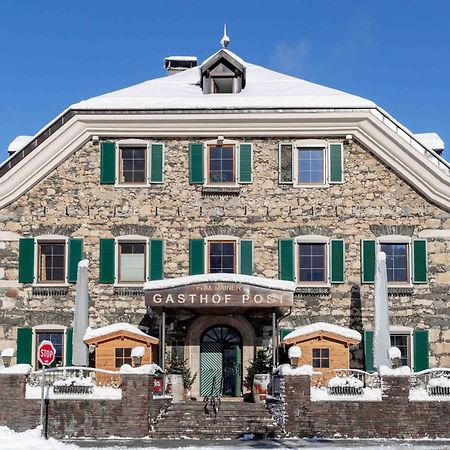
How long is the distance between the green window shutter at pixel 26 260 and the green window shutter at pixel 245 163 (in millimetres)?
6724

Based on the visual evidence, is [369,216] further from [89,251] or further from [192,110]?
[89,251]

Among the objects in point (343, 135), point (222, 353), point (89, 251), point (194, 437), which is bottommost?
point (194, 437)

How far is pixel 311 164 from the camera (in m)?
28.0

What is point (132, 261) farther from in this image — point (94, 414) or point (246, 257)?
point (94, 414)

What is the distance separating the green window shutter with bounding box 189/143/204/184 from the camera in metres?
27.8

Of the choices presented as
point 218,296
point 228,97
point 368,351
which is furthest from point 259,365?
point 228,97

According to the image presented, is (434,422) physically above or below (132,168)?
below

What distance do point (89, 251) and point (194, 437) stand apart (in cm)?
799

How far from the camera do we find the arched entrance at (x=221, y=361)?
26.9 m

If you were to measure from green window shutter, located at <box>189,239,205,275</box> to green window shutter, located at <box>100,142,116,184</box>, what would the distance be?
3.16m

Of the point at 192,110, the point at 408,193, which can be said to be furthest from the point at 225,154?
the point at 408,193

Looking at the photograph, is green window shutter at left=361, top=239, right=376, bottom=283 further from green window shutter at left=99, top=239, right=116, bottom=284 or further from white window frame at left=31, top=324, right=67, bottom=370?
white window frame at left=31, top=324, right=67, bottom=370

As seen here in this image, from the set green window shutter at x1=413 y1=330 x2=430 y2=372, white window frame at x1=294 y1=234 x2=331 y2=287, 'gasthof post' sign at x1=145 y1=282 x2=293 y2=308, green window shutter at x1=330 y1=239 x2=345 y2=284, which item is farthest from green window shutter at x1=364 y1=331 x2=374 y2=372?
'gasthof post' sign at x1=145 y1=282 x2=293 y2=308

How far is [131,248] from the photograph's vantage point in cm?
2773
